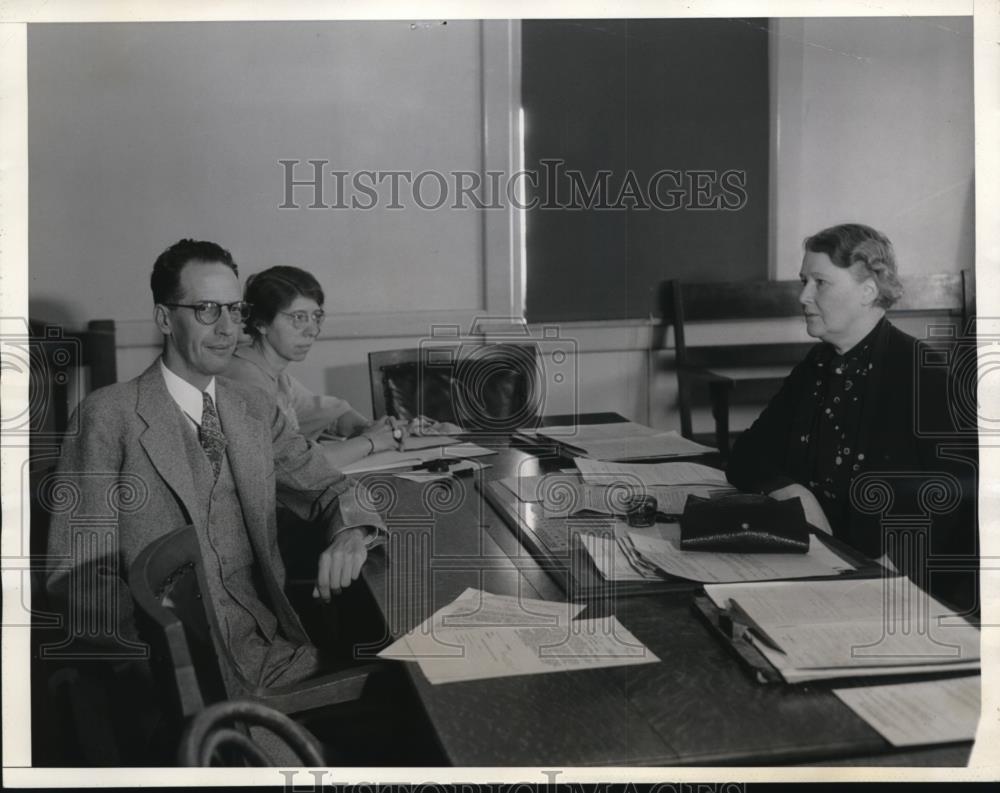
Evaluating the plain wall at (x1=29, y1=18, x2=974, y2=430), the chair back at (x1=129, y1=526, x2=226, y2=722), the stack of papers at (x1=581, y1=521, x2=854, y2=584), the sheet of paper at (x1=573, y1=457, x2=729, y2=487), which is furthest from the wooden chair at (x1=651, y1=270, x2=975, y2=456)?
the chair back at (x1=129, y1=526, x2=226, y2=722)

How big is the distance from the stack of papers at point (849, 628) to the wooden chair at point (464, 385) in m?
0.85

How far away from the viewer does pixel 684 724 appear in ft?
3.05

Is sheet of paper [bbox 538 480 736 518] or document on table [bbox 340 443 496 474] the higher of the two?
document on table [bbox 340 443 496 474]

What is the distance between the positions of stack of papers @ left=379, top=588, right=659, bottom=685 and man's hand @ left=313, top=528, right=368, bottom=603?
28 centimetres

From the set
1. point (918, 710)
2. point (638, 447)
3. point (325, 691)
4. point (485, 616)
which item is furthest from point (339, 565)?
point (918, 710)

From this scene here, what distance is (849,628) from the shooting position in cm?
111

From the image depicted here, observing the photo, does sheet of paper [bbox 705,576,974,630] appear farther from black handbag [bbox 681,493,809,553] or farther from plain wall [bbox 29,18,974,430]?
plain wall [bbox 29,18,974,430]

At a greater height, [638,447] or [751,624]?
[638,447]

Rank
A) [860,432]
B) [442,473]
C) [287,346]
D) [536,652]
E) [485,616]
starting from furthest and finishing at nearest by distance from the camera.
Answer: [287,346], [442,473], [860,432], [485,616], [536,652]

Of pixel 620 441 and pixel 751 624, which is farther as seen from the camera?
pixel 620 441

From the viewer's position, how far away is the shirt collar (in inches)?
65.9

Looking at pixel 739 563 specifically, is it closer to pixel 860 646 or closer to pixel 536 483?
pixel 860 646

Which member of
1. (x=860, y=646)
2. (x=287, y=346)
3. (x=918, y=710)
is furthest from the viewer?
(x=287, y=346)

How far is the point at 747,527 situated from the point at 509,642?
403mm
